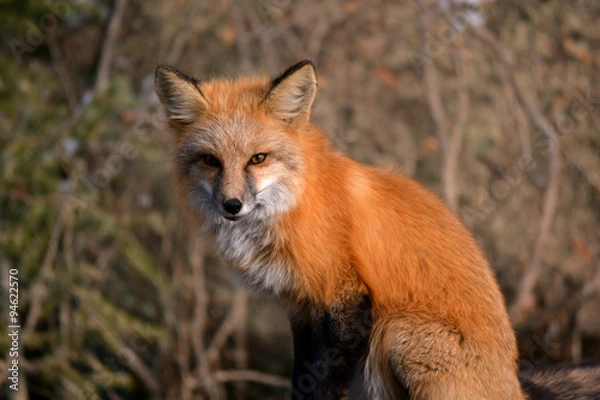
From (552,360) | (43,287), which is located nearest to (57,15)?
(43,287)

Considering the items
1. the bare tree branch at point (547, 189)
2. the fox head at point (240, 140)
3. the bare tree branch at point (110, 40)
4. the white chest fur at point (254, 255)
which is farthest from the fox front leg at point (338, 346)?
the bare tree branch at point (110, 40)

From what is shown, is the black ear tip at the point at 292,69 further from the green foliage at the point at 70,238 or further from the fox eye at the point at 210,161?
the green foliage at the point at 70,238

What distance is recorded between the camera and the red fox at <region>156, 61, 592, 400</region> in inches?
124

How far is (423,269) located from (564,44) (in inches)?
220

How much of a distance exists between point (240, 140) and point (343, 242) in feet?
2.30

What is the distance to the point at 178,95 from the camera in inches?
138

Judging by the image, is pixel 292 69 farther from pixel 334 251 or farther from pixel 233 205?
pixel 334 251

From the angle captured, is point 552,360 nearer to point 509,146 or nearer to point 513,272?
point 513,272

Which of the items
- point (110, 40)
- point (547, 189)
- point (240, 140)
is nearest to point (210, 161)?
point (240, 140)

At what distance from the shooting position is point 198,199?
3496mm

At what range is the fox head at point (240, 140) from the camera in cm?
328

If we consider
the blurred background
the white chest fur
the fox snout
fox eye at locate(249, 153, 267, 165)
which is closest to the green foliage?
the blurred background

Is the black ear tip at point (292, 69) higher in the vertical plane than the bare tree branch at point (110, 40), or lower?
lower

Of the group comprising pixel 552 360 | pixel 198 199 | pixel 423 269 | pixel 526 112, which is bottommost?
pixel 552 360
